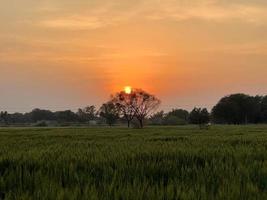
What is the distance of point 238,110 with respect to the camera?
139m

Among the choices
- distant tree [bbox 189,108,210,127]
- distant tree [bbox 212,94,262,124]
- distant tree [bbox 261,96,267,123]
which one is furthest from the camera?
distant tree [bbox 261,96,267,123]

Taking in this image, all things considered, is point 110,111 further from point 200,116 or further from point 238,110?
point 200,116

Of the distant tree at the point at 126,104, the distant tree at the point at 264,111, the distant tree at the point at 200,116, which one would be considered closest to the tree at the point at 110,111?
the distant tree at the point at 126,104

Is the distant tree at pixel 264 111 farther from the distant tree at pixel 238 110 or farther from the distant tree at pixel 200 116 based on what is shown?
the distant tree at pixel 200 116

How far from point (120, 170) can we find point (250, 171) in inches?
82.8

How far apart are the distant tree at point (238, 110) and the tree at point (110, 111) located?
2956 cm

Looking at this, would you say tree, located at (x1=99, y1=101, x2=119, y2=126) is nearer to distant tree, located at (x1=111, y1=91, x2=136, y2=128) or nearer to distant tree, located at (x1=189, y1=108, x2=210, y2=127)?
distant tree, located at (x1=111, y1=91, x2=136, y2=128)

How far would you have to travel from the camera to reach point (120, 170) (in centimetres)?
774

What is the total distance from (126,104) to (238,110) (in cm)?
3266

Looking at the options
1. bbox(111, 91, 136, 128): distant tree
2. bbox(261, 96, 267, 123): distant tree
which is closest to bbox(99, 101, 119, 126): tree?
bbox(111, 91, 136, 128): distant tree

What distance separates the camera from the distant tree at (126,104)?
132188 mm

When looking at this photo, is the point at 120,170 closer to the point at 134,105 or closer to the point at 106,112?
the point at 134,105

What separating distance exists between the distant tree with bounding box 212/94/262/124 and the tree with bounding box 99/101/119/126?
29558 mm

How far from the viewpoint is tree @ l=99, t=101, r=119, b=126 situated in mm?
141500
